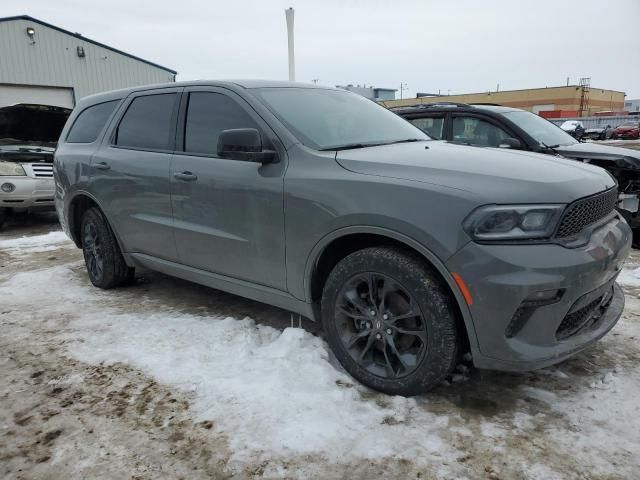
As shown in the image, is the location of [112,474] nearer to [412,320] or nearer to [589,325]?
[412,320]

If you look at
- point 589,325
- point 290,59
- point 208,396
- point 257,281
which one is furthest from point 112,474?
point 290,59

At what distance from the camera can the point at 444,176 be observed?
2408 millimetres

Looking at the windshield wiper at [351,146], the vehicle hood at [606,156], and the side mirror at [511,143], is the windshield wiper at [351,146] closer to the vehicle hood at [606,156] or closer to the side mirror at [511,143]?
the side mirror at [511,143]

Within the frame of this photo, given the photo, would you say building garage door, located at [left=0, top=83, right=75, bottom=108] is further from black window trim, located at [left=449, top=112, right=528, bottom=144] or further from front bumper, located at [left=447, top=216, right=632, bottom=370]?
front bumper, located at [left=447, top=216, right=632, bottom=370]

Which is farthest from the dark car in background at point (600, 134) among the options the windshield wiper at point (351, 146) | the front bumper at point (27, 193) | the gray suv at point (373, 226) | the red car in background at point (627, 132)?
the windshield wiper at point (351, 146)

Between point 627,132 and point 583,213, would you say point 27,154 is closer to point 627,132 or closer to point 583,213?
point 583,213

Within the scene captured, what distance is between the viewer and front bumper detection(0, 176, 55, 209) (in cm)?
725

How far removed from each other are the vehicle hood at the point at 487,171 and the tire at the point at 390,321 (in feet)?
1.38

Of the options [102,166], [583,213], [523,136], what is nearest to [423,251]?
[583,213]

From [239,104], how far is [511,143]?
333 centimetres

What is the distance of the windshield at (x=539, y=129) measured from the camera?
5.62m

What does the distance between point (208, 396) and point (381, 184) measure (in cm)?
146

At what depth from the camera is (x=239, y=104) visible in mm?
3258

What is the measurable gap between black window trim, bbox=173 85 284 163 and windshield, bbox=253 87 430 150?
108 millimetres
